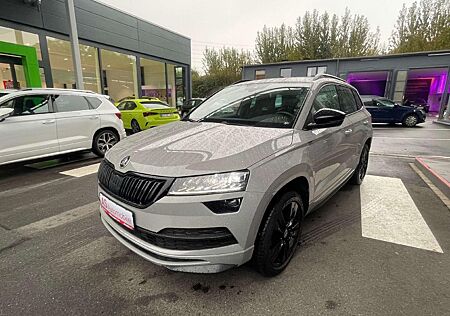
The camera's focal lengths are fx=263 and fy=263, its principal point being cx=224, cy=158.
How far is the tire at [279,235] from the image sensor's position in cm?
202

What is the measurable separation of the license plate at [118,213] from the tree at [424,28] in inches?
1272

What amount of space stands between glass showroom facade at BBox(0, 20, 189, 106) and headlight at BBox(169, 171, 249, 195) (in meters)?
11.5

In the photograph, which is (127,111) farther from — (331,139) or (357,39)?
(357,39)

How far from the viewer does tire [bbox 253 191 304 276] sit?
2020 mm

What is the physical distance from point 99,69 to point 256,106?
42.2ft

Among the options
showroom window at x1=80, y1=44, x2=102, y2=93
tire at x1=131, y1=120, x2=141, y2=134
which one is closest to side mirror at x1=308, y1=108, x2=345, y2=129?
tire at x1=131, y1=120, x2=141, y2=134

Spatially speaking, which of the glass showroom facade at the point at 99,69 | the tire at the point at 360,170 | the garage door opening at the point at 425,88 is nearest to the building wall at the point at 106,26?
the glass showroom facade at the point at 99,69

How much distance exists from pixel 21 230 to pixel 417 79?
98.4 ft

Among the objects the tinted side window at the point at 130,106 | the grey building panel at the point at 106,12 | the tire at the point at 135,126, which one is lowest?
the tire at the point at 135,126

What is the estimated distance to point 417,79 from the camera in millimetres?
23984

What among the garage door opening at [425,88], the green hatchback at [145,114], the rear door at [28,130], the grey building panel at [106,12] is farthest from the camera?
the garage door opening at [425,88]

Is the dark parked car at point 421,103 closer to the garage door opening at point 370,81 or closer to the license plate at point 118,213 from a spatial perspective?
the garage door opening at point 370,81

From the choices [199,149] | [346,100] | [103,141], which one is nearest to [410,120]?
[346,100]

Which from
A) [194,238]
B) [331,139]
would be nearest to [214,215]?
[194,238]
